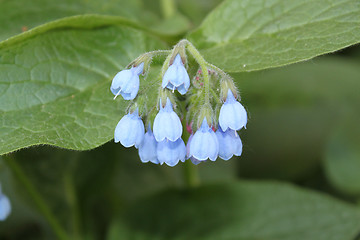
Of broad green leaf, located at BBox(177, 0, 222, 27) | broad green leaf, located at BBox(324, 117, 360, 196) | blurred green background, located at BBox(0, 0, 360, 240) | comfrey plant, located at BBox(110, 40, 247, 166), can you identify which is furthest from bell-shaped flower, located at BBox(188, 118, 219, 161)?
broad green leaf, located at BBox(177, 0, 222, 27)

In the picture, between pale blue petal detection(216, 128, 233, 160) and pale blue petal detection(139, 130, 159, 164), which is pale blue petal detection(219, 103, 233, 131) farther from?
pale blue petal detection(139, 130, 159, 164)

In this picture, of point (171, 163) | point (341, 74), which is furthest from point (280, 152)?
point (171, 163)

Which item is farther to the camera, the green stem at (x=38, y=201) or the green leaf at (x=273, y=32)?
the green stem at (x=38, y=201)

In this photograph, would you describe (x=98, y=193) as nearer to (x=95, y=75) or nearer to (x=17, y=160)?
(x=17, y=160)

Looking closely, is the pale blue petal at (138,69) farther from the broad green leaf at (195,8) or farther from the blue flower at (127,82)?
the broad green leaf at (195,8)

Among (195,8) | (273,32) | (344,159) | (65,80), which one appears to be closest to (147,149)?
(65,80)

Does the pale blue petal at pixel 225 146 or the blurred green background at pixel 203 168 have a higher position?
the blurred green background at pixel 203 168

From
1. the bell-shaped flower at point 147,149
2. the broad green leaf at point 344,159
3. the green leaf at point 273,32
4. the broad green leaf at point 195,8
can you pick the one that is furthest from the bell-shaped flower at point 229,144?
the broad green leaf at point 195,8
